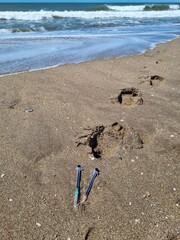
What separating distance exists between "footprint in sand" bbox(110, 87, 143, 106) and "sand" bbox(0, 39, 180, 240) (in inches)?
0.6

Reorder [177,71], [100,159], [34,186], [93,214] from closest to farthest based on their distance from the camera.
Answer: [93,214] → [34,186] → [100,159] → [177,71]

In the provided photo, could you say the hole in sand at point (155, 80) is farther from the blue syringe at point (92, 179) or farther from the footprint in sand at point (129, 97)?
the blue syringe at point (92, 179)

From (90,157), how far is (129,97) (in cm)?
191

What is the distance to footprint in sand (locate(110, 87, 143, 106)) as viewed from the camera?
4.53 m

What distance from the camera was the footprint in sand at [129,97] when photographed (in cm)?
453

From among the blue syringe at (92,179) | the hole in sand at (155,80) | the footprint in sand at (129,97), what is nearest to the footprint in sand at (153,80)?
the hole in sand at (155,80)

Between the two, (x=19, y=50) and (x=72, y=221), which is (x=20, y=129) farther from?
(x=19, y=50)

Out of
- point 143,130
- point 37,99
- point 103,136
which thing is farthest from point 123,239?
point 37,99

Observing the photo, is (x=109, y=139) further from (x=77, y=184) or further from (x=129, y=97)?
(x=129, y=97)

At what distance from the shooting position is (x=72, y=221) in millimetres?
2391

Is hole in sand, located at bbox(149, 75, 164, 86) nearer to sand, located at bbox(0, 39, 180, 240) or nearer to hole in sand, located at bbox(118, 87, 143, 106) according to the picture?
sand, located at bbox(0, 39, 180, 240)

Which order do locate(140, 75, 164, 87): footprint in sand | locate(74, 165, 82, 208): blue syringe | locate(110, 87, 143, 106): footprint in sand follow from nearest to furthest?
locate(74, 165, 82, 208): blue syringe
locate(110, 87, 143, 106): footprint in sand
locate(140, 75, 164, 87): footprint in sand

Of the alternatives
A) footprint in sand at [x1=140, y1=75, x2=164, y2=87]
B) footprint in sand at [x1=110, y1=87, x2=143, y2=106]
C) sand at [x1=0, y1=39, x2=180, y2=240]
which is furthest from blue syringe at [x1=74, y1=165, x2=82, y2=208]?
footprint in sand at [x1=140, y1=75, x2=164, y2=87]

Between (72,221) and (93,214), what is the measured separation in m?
0.18
